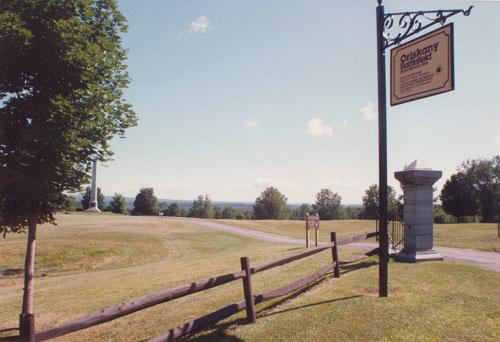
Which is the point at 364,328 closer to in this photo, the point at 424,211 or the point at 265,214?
the point at 424,211

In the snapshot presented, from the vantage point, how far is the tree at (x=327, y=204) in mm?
133000

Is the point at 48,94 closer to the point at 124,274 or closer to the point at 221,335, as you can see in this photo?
the point at 221,335

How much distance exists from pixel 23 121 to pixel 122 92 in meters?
2.34

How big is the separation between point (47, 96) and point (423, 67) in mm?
8179

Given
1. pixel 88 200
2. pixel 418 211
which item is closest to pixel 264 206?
pixel 88 200

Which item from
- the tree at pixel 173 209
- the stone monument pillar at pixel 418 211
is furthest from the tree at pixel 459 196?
the tree at pixel 173 209

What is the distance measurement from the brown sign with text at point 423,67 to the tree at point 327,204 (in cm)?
12846

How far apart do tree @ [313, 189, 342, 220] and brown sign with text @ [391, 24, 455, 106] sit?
421ft

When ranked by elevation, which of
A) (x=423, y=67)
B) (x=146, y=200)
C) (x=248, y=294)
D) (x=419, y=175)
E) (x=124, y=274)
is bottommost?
(x=124, y=274)

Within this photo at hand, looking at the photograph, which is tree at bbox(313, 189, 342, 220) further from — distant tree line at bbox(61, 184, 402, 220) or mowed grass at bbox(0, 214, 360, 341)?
mowed grass at bbox(0, 214, 360, 341)

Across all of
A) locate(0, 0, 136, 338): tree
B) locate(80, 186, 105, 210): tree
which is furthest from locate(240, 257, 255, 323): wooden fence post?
locate(80, 186, 105, 210): tree

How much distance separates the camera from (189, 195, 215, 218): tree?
135m

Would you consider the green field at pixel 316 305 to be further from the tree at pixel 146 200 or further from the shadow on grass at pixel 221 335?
the tree at pixel 146 200

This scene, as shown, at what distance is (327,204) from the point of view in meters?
135
